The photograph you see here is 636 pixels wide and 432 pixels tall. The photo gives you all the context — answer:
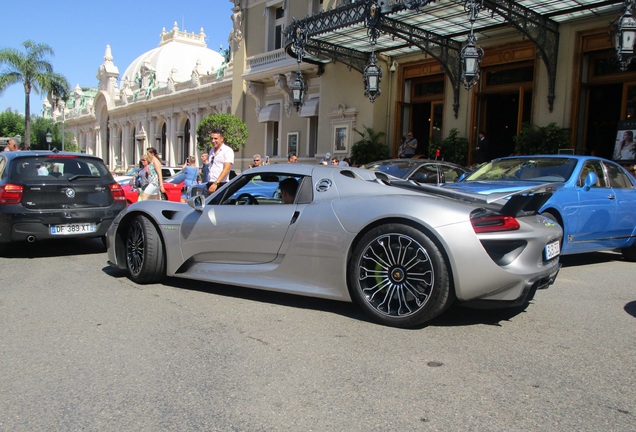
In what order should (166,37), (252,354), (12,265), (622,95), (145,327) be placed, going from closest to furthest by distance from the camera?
(252,354) → (145,327) → (12,265) → (622,95) → (166,37)

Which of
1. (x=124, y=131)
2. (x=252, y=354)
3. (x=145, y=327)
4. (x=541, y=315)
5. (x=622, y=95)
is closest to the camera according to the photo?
(x=252, y=354)

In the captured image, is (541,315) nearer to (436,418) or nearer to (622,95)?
(436,418)

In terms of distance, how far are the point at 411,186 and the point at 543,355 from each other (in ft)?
5.81

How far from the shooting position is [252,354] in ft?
11.4

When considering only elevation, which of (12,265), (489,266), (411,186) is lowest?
(12,265)

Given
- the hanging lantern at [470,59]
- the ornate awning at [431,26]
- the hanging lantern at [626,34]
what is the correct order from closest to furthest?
the hanging lantern at [626,34] → the hanging lantern at [470,59] → the ornate awning at [431,26]

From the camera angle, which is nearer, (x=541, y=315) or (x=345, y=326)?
(x=345, y=326)

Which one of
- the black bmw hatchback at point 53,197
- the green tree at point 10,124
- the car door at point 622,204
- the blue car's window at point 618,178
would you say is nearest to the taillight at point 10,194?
the black bmw hatchback at point 53,197

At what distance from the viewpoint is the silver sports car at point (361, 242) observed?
3852mm

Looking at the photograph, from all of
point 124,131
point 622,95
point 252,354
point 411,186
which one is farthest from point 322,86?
point 124,131

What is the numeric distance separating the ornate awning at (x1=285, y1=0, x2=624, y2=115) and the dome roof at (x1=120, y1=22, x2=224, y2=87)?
40.9 meters

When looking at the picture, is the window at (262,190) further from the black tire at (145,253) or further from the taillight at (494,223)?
the taillight at (494,223)

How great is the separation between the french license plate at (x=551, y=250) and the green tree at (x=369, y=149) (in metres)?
14.2

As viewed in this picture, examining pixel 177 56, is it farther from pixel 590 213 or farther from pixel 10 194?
pixel 590 213
